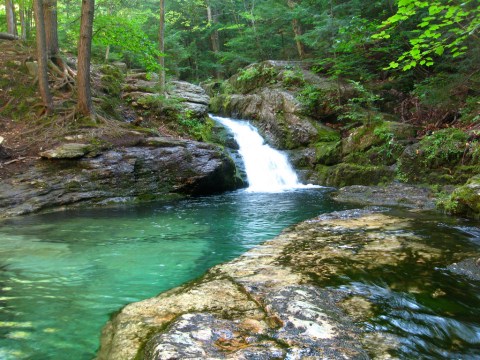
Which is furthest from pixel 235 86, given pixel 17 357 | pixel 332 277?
pixel 17 357

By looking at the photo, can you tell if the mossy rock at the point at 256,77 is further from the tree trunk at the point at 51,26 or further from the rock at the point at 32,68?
the rock at the point at 32,68

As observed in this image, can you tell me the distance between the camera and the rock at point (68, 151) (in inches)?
348

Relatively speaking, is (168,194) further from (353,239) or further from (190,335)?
(190,335)

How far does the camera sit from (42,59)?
9961 millimetres

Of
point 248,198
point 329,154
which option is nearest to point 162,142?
point 248,198

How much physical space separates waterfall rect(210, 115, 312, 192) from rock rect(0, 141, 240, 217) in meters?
1.31

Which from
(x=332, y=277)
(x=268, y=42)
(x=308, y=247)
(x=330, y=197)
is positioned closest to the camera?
(x=332, y=277)

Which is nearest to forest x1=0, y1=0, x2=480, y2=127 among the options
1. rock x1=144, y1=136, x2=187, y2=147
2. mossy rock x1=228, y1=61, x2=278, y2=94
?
mossy rock x1=228, y1=61, x2=278, y2=94

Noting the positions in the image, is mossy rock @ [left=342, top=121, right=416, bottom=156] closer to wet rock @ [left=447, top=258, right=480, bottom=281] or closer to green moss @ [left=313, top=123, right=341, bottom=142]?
green moss @ [left=313, top=123, right=341, bottom=142]

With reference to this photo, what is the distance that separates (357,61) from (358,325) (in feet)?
41.8

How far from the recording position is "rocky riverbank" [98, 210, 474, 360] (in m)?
2.37

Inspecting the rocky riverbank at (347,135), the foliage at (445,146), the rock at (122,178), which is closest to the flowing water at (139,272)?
the rock at (122,178)

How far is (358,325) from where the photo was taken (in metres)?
2.72

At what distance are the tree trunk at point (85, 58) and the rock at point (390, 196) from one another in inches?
309
